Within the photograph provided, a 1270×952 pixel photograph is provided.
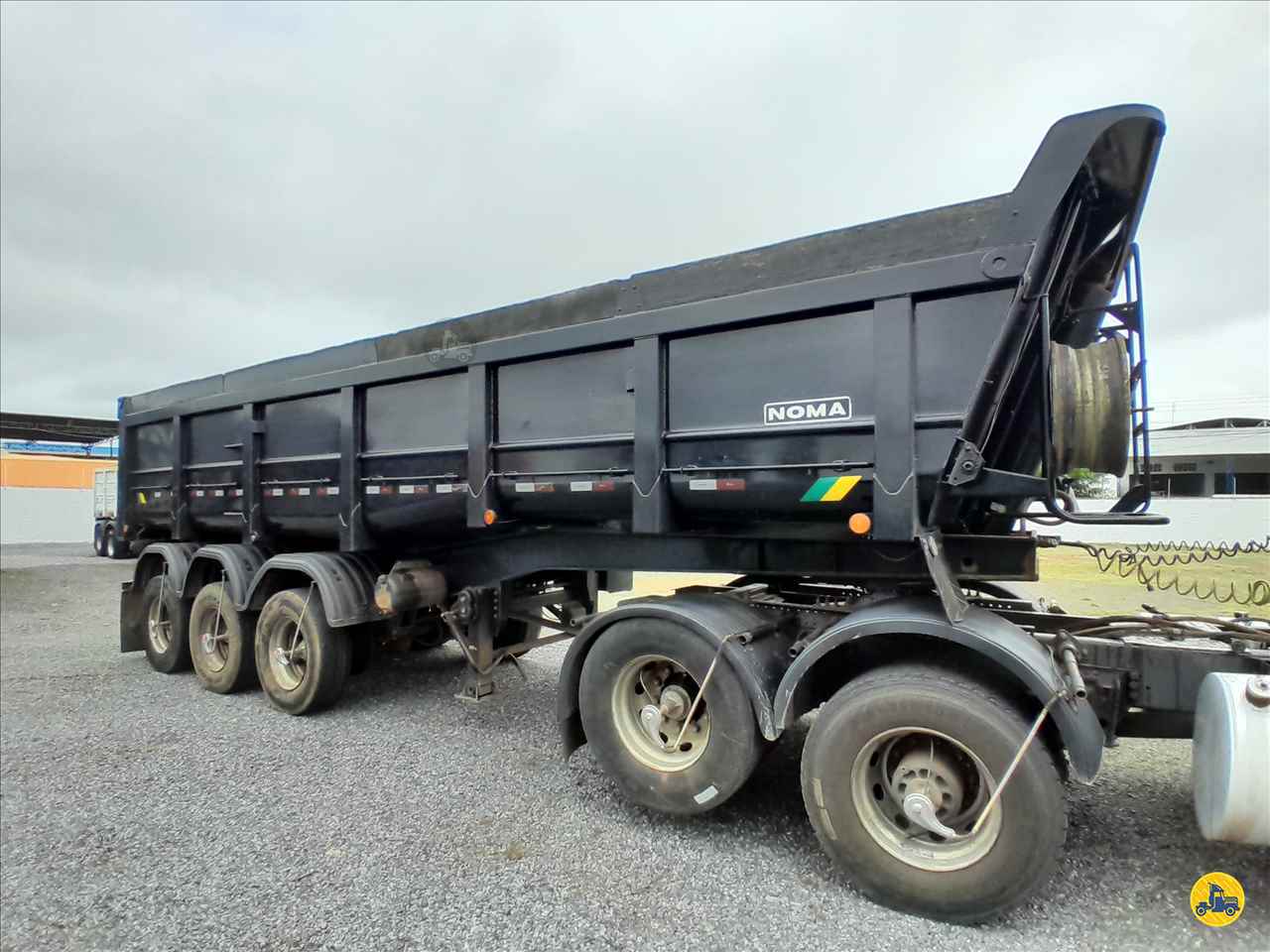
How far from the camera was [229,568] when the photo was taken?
613cm

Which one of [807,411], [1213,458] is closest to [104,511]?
[807,411]

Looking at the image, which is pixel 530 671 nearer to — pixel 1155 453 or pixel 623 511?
pixel 623 511

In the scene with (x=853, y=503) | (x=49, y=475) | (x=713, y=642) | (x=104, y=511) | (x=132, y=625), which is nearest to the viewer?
(x=853, y=503)

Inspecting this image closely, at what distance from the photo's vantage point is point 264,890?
303 centimetres

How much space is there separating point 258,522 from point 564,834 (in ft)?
14.2

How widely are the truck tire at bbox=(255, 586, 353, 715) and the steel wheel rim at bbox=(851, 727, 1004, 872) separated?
161 inches

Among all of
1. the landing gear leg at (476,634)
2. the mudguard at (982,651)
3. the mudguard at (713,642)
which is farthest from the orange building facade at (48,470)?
the mudguard at (982,651)

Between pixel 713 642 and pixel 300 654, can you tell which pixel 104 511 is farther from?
pixel 713 642

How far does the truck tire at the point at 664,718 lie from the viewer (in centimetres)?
336

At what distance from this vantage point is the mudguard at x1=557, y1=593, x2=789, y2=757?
10.9ft

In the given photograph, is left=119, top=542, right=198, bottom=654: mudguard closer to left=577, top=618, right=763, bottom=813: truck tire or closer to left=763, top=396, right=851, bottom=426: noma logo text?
left=577, top=618, right=763, bottom=813: truck tire

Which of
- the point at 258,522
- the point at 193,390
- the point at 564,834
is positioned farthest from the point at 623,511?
the point at 193,390

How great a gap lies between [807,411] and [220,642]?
A: 5.78m

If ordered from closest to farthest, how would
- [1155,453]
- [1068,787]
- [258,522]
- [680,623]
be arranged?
[1155,453], [680,623], [1068,787], [258,522]
